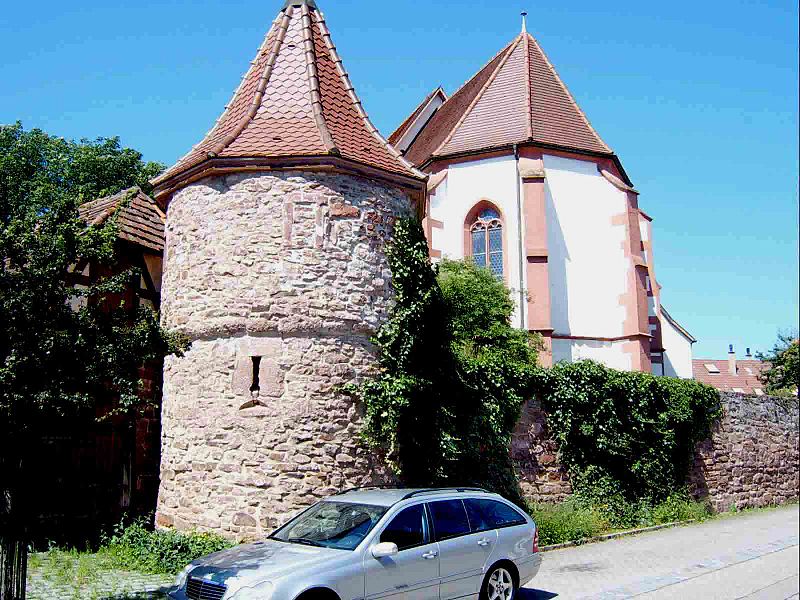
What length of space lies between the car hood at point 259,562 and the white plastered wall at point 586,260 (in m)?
17.3

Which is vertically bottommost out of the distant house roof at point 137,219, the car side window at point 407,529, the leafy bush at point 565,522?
the leafy bush at point 565,522

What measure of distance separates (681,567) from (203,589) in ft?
24.9

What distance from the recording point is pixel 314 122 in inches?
462

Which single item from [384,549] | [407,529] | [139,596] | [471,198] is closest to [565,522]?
[407,529]

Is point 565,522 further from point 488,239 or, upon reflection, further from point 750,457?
point 488,239

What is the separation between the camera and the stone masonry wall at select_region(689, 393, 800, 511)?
1877 cm

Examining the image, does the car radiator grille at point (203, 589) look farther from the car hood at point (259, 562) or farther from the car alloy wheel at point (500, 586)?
the car alloy wheel at point (500, 586)

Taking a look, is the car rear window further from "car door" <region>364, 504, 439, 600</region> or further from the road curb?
the road curb

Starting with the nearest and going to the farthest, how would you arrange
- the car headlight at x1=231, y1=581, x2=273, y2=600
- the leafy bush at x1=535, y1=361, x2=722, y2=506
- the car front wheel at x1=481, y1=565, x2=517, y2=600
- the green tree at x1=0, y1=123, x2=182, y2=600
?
the car headlight at x1=231, y1=581, x2=273, y2=600, the green tree at x1=0, y1=123, x2=182, y2=600, the car front wheel at x1=481, y1=565, x2=517, y2=600, the leafy bush at x1=535, y1=361, x2=722, y2=506

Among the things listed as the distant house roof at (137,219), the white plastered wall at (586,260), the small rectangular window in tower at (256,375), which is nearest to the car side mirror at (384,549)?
the small rectangular window in tower at (256,375)

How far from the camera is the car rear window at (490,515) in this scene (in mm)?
8328

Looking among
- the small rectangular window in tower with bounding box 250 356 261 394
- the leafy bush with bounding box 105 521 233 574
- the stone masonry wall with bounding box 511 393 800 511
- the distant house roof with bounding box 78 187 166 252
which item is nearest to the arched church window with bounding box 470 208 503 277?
the stone masonry wall with bounding box 511 393 800 511

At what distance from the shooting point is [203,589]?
6785 millimetres

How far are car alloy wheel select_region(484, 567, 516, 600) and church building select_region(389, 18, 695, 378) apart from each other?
14682 mm
